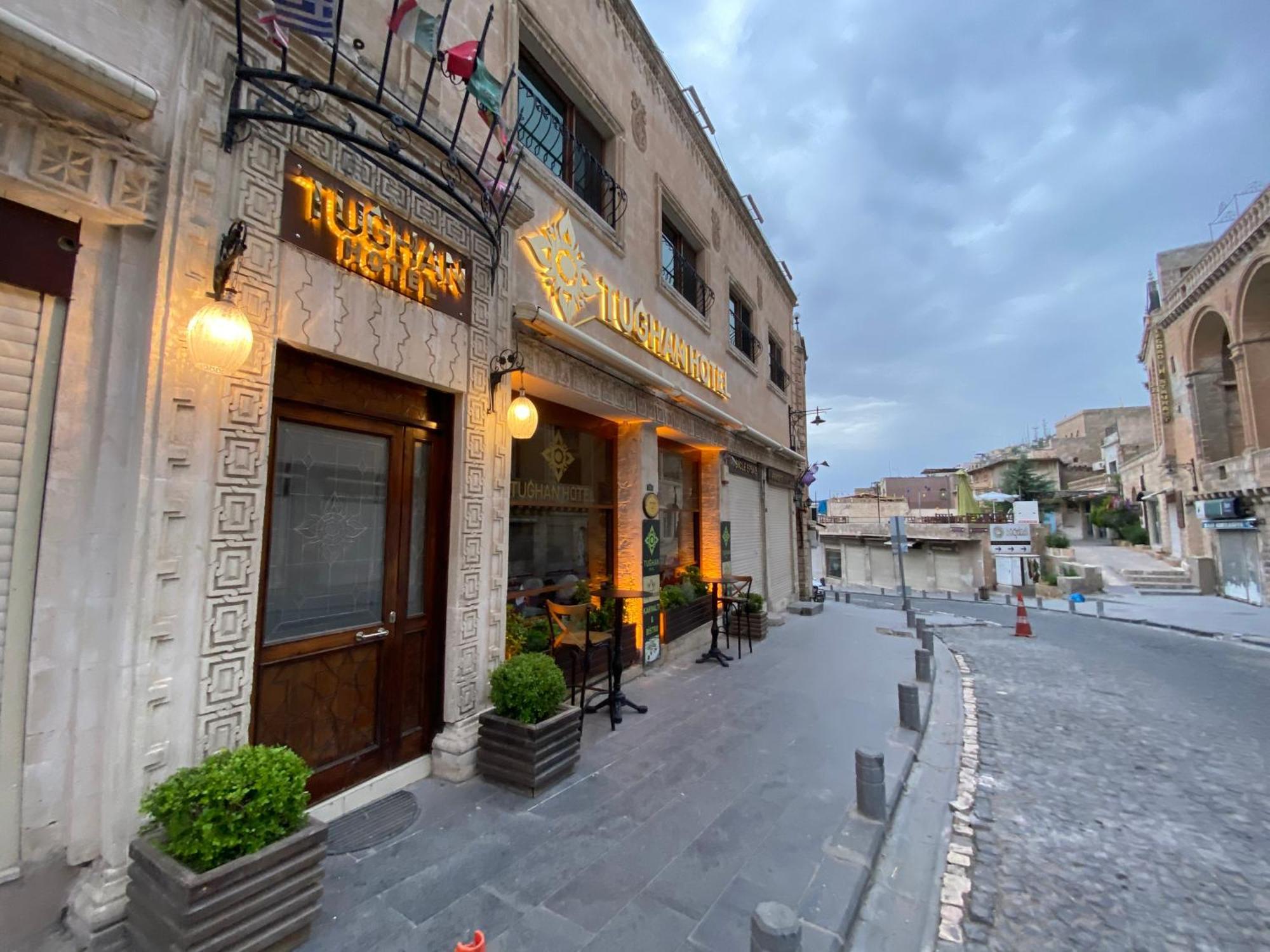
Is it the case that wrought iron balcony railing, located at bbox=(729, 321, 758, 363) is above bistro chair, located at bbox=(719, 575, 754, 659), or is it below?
above

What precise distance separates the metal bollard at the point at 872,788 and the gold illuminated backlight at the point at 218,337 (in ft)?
15.8

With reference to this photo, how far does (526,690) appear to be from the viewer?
4.30 meters

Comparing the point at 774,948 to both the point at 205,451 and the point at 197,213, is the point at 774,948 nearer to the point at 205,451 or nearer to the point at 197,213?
the point at 205,451

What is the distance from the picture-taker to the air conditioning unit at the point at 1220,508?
18750mm

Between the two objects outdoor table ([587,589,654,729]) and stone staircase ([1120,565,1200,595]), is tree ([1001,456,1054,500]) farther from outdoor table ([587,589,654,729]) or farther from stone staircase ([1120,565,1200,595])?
outdoor table ([587,589,654,729])

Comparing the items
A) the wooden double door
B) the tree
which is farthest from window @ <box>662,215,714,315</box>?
the tree

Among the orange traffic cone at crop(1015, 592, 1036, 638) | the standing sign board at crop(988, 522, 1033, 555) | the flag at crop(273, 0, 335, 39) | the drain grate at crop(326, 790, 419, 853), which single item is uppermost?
the flag at crop(273, 0, 335, 39)

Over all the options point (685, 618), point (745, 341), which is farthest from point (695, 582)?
point (745, 341)

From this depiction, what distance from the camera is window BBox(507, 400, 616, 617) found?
6328 mm

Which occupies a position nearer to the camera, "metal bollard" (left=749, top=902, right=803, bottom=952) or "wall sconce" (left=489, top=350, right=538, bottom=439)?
"metal bollard" (left=749, top=902, right=803, bottom=952)

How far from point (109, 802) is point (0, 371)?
7.25ft

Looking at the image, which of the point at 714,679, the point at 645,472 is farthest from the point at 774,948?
the point at 645,472

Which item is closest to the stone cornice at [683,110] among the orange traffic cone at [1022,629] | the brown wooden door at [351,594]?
the brown wooden door at [351,594]

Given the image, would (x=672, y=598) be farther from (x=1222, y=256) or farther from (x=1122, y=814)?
(x=1222, y=256)
